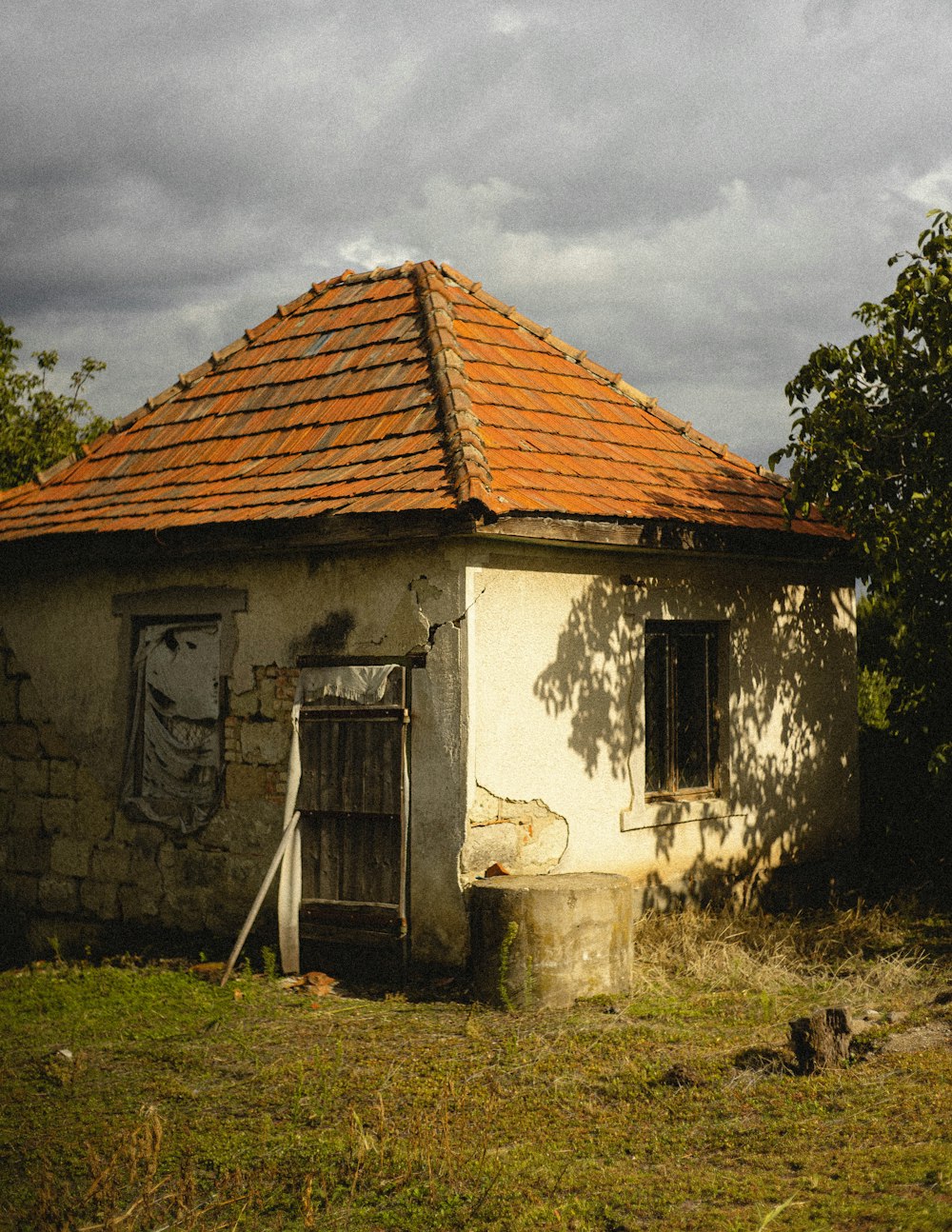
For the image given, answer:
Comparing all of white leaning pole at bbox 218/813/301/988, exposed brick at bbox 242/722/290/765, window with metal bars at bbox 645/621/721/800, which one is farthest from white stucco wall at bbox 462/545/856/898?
exposed brick at bbox 242/722/290/765

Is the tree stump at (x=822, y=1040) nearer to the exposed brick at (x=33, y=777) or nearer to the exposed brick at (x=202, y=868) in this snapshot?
the exposed brick at (x=202, y=868)

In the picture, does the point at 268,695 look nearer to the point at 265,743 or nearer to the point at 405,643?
the point at 265,743

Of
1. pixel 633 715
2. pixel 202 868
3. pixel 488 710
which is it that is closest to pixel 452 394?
pixel 488 710

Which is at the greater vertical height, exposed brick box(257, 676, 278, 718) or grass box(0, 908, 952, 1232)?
→ exposed brick box(257, 676, 278, 718)

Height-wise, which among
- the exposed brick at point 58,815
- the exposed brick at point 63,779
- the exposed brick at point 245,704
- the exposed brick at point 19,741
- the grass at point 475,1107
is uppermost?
the exposed brick at point 245,704

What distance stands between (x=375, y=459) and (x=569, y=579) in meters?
1.46

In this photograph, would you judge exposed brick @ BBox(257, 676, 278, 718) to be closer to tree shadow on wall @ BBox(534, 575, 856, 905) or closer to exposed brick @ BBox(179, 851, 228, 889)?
exposed brick @ BBox(179, 851, 228, 889)

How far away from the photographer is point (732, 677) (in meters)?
9.31

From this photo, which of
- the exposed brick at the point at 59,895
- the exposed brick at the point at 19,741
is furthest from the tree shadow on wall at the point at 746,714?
the exposed brick at the point at 19,741

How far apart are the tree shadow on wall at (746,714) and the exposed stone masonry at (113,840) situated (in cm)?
191

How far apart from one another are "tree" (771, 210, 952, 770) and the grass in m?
2.35

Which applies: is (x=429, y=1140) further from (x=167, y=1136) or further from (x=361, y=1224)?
(x=167, y=1136)

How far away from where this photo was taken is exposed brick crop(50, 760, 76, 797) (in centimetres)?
950

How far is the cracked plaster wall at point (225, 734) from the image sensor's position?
761cm
